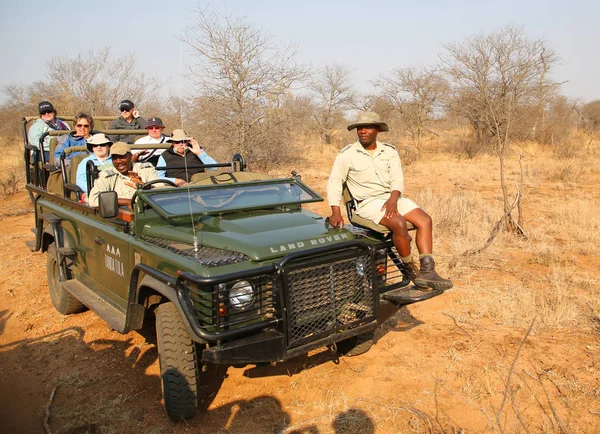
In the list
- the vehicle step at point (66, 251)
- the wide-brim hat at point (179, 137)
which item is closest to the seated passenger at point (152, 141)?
the wide-brim hat at point (179, 137)

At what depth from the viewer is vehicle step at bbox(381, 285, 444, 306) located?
3.98 metres

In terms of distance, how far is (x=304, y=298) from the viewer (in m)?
3.46

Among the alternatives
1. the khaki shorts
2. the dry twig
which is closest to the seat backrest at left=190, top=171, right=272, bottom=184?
the khaki shorts

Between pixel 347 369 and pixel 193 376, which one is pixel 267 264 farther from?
pixel 347 369

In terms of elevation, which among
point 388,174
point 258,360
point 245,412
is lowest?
point 245,412

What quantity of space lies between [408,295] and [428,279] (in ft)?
0.81

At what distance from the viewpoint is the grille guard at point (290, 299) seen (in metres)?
3.18

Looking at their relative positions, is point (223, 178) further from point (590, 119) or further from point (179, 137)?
point (590, 119)

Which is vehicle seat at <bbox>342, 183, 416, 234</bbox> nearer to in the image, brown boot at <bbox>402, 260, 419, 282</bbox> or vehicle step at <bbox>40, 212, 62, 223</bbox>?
brown boot at <bbox>402, 260, 419, 282</bbox>

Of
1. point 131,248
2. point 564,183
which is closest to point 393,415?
point 131,248

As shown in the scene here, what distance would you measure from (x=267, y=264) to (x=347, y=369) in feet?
4.82

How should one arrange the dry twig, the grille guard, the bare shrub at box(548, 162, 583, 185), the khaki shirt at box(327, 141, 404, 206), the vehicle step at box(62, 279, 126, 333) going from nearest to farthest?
the grille guard < the dry twig < the vehicle step at box(62, 279, 126, 333) < the khaki shirt at box(327, 141, 404, 206) < the bare shrub at box(548, 162, 583, 185)

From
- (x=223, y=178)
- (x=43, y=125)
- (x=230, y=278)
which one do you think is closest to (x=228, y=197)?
(x=223, y=178)

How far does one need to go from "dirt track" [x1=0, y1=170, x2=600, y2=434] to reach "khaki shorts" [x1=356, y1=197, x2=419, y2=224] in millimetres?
1212
